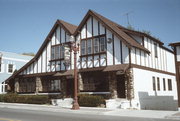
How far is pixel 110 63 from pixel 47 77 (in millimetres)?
9393

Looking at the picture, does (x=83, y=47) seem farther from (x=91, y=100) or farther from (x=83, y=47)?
(x=91, y=100)

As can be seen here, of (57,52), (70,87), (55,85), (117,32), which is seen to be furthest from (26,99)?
(117,32)

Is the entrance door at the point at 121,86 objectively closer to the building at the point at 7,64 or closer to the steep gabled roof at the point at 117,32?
the steep gabled roof at the point at 117,32

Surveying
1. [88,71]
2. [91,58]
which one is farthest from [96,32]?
[88,71]

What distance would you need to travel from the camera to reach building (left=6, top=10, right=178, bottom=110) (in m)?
19.2

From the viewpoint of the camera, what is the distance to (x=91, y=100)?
19.6 m

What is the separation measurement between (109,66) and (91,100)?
11.6 ft

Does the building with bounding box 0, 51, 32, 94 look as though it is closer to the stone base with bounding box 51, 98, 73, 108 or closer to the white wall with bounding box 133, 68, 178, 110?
the stone base with bounding box 51, 98, 73, 108

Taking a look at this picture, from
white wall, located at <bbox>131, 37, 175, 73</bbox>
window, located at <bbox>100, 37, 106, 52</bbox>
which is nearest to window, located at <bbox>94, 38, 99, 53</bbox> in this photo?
window, located at <bbox>100, 37, 106, 52</bbox>

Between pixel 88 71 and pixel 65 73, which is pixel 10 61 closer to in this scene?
pixel 65 73

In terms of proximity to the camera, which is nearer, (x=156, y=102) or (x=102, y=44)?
(x=156, y=102)

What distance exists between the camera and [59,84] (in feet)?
81.8

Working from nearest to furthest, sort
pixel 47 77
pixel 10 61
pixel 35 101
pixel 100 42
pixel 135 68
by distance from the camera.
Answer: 1. pixel 135 68
2. pixel 100 42
3. pixel 35 101
4. pixel 47 77
5. pixel 10 61

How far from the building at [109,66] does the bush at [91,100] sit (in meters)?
0.99
